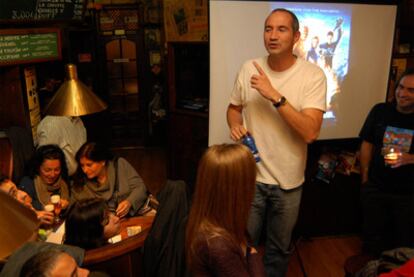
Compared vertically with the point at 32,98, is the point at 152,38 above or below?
above

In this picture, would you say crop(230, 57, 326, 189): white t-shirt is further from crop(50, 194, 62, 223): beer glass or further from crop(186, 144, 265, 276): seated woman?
crop(50, 194, 62, 223): beer glass

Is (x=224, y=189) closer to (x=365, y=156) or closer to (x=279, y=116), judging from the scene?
(x=279, y=116)

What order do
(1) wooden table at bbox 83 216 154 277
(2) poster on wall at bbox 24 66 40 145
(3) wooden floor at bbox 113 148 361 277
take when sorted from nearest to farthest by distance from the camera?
(1) wooden table at bbox 83 216 154 277 < (3) wooden floor at bbox 113 148 361 277 < (2) poster on wall at bbox 24 66 40 145

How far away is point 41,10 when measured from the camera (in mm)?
2779

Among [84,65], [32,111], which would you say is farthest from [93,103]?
[84,65]

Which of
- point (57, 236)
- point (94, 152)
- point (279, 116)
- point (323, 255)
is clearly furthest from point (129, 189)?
point (323, 255)

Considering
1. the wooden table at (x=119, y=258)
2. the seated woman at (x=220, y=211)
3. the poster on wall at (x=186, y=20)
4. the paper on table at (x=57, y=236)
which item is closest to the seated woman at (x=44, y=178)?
the paper on table at (x=57, y=236)

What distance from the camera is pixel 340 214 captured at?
2943mm

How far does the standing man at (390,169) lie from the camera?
7.19ft

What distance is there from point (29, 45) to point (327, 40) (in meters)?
2.07

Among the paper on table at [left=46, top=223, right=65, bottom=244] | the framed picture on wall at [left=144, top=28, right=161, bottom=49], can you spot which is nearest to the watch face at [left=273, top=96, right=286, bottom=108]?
the paper on table at [left=46, top=223, right=65, bottom=244]

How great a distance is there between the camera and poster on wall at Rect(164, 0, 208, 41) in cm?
315

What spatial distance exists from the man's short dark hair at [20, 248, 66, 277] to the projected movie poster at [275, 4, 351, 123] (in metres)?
1.93

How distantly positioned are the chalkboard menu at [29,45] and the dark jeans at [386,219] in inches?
96.7
